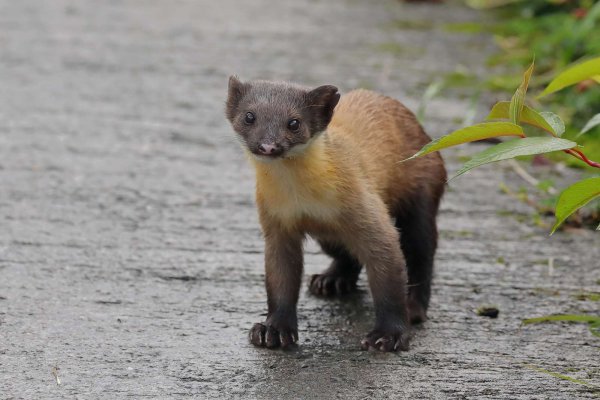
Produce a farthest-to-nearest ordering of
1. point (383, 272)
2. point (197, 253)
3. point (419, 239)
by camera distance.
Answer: point (197, 253) → point (419, 239) → point (383, 272)

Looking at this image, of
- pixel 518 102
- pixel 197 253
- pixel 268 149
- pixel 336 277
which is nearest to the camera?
pixel 518 102

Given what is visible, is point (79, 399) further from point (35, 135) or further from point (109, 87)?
point (109, 87)

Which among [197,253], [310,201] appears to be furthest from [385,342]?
[197,253]

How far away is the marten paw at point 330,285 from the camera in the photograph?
502cm

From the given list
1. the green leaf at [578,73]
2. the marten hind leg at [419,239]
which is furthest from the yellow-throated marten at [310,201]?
the green leaf at [578,73]

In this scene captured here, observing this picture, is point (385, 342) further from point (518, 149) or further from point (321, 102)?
point (518, 149)

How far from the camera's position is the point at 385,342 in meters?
4.36

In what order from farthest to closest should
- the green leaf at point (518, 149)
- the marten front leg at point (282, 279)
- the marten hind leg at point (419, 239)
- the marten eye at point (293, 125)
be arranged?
the marten hind leg at point (419, 239) → the marten front leg at point (282, 279) → the marten eye at point (293, 125) → the green leaf at point (518, 149)

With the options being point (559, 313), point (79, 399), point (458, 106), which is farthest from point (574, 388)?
point (458, 106)

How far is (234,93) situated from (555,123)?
1440 mm

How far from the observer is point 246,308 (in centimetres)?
477

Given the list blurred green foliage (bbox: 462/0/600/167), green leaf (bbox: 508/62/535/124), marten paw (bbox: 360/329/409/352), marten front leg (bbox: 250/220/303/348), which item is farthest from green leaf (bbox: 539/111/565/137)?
blurred green foliage (bbox: 462/0/600/167)

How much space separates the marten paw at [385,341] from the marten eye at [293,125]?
34.4 inches

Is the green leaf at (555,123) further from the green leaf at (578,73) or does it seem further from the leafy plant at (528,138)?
the green leaf at (578,73)
